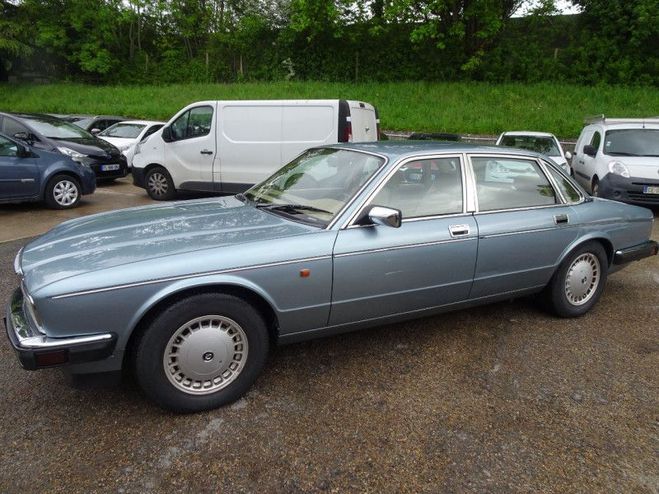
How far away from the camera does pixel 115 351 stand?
8.45ft

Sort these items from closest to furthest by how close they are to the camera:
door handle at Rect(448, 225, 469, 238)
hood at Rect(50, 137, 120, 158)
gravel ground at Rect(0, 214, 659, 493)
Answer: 1. gravel ground at Rect(0, 214, 659, 493)
2. door handle at Rect(448, 225, 469, 238)
3. hood at Rect(50, 137, 120, 158)

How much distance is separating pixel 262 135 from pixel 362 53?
17.5 m

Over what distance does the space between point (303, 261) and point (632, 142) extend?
8.73 meters

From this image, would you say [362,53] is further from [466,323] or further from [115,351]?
[115,351]

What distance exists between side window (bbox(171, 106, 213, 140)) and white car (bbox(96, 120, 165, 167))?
12.5 feet

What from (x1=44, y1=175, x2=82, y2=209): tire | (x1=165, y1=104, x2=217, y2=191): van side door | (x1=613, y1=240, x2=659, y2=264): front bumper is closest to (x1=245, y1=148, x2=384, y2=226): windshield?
(x1=613, y1=240, x2=659, y2=264): front bumper

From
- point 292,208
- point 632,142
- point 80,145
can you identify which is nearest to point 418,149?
point 292,208

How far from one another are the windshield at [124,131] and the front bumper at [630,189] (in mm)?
11248

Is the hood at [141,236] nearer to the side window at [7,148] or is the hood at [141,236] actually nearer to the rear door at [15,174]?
the rear door at [15,174]

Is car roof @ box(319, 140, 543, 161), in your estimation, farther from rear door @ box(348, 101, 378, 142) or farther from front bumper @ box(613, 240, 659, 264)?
rear door @ box(348, 101, 378, 142)

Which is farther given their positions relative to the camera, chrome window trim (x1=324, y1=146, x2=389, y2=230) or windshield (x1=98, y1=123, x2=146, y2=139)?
windshield (x1=98, y1=123, x2=146, y2=139)

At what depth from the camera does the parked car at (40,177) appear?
781cm

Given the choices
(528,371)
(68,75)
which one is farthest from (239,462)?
(68,75)

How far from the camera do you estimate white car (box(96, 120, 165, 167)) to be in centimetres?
1301
